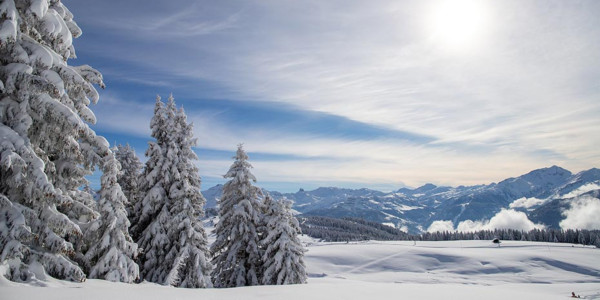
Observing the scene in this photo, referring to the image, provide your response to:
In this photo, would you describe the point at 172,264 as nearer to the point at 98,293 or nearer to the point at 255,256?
the point at 255,256

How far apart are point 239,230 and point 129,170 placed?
1163 cm

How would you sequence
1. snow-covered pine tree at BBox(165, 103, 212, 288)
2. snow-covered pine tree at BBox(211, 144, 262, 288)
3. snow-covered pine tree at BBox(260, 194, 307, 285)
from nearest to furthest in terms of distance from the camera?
snow-covered pine tree at BBox(165, 103, 212, 288) → snow-covered pine tree at BBox(260, 194, 307, 285) → snow-covered pine tree at BBox(211, 144, 262, 288)

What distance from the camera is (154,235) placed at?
20359mm

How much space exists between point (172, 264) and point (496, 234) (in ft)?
694

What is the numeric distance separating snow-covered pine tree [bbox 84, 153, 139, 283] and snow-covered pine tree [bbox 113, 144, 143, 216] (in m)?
10.4

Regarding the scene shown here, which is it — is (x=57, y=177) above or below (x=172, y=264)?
above

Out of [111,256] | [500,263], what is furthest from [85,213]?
[500,263]

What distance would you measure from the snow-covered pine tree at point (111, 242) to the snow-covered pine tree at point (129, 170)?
10.4 meters

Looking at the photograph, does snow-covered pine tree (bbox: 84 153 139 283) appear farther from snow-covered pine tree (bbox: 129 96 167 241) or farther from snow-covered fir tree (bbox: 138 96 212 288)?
snow-covered pine tree (bbox: 129 96 167 241)

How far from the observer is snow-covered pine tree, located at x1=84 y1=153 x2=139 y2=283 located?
14711 mm

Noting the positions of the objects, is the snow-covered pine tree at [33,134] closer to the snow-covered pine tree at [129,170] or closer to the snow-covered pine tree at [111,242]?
the snow-covered pine tree at [111,242]

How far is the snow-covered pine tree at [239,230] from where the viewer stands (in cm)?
2350

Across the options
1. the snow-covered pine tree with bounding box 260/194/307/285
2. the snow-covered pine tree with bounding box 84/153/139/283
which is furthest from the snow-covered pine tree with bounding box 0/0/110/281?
the snow-covered pine tree with bounding box 260/194/307/285

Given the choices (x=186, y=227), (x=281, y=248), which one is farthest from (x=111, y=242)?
(x=281, y=248)
